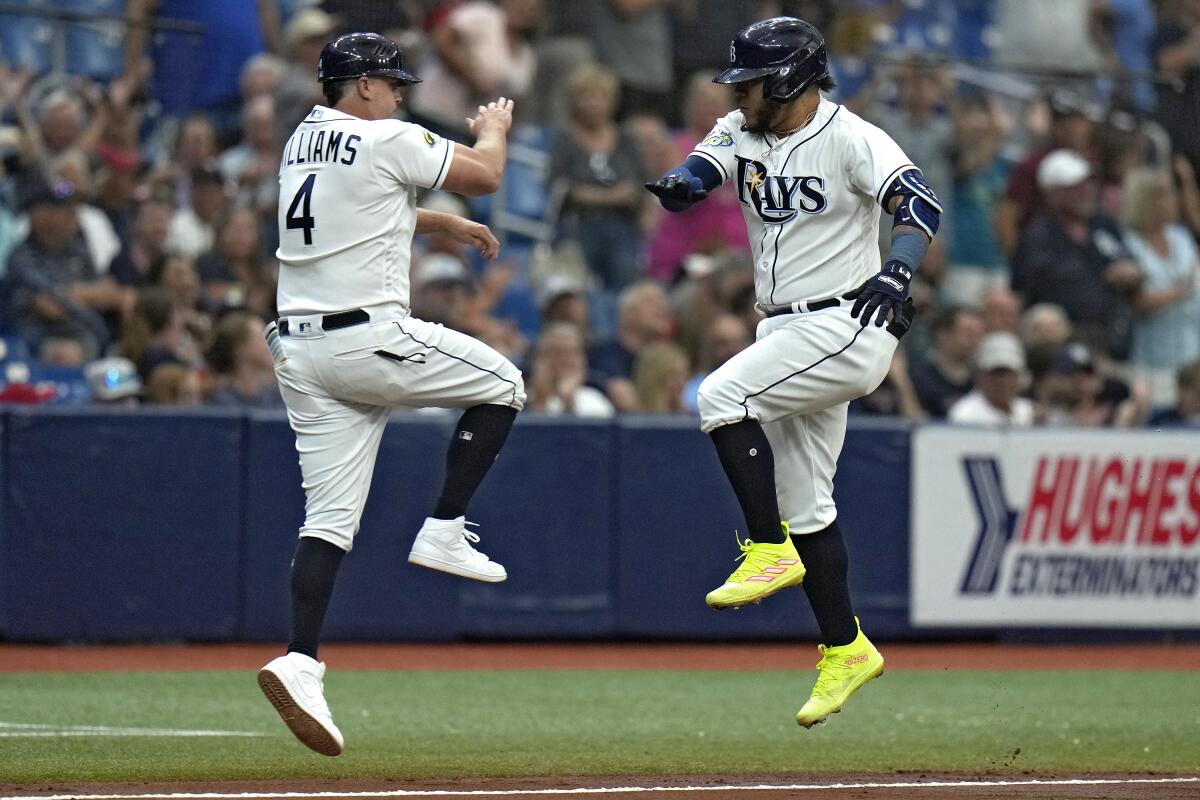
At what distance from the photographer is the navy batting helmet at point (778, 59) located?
6379 millimetres

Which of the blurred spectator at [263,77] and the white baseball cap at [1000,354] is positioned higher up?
the blurred spectator at [263,77]

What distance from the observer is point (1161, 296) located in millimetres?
13711

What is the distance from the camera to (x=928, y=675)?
33.4 feet

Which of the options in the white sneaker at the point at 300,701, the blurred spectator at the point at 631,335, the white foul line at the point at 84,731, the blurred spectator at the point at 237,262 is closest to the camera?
the white sneaker at the point at 300,701

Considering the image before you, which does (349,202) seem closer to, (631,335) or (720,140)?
(720,140)

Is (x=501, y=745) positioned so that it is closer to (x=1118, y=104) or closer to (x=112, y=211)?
(x=112, y=211)

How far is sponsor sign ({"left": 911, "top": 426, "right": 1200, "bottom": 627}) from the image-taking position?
37.5 ft

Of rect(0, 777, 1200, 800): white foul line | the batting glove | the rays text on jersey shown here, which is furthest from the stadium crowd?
the batting glove

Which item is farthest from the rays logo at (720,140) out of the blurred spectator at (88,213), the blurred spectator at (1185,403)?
the blurred spectator at (1185,403)

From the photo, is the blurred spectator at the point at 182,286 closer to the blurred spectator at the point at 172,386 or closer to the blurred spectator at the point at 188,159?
the blurred spectator at the point at 172,386

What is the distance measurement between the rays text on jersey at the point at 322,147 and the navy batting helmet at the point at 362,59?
228mm

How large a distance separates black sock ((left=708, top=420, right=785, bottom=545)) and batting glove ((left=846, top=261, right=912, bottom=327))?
0.61 metres

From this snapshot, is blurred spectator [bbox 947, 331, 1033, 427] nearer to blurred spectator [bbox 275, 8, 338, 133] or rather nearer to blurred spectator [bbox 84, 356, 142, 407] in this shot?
blurred spectator [bbox 275, 8, 338, 133]

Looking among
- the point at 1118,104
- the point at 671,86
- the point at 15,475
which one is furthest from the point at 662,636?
the point at 1118,104
